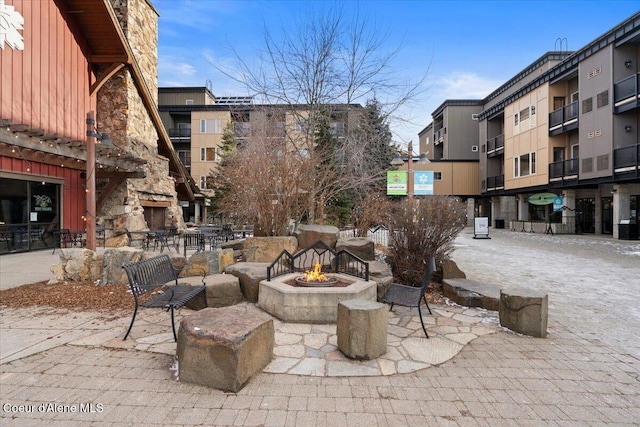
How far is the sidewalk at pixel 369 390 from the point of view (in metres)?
2.48

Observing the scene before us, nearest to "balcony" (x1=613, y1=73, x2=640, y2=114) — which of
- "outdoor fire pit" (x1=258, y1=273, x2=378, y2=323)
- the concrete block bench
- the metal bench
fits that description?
"outdoor fire pit" (x1=258, y1=273, x2=378, y2=323)

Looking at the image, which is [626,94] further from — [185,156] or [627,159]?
[185,156]

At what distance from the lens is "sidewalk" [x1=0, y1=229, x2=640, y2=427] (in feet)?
8.13

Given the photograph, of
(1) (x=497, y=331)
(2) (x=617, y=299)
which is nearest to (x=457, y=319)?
(1) (x=497, y=331)

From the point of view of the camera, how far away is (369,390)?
9.34ft

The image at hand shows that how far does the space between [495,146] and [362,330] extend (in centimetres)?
3019

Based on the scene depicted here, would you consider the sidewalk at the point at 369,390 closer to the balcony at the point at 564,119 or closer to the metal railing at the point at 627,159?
the metal railing at the point at 627,159

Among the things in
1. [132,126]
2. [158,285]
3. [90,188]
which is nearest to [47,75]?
[132,126]

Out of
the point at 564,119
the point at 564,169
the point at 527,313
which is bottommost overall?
the point at 527,313

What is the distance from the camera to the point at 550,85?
20734 mm

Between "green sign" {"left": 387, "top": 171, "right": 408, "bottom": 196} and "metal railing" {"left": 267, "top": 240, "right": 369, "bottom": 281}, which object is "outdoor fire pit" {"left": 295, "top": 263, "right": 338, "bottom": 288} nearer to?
"metal railing" {"left": 267, "top": 240, "right": 369, "bottom": 281}

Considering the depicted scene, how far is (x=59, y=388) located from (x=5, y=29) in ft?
39.3

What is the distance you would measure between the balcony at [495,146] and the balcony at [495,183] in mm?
2110

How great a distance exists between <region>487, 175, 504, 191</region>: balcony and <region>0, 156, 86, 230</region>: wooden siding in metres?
28.9
